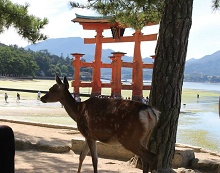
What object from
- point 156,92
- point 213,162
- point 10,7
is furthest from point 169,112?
point 10,7

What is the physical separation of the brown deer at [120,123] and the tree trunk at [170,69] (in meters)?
0.94

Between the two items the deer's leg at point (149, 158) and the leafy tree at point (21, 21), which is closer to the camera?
the deer's leg at point (149, 158)

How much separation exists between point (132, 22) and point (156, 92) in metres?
2.63

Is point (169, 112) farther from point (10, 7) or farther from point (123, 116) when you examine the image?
point (10, 7)

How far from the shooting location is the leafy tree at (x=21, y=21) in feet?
29.8

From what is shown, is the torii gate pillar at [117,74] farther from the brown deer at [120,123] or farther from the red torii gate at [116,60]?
the brown deer at [120,123]

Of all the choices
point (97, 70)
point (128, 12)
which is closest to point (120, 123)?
point (128, 12)

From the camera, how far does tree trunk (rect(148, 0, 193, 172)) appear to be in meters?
4.29

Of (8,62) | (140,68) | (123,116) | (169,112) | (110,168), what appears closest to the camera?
(123,116)

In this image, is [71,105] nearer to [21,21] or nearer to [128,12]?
[128,12]

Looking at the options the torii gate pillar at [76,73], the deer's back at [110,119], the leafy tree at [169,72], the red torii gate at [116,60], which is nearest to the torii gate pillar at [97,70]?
the red torii gate at [116,60]

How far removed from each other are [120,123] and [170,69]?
1.31 m

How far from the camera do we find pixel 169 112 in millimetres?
4332

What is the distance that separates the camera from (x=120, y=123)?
3.32 metres
